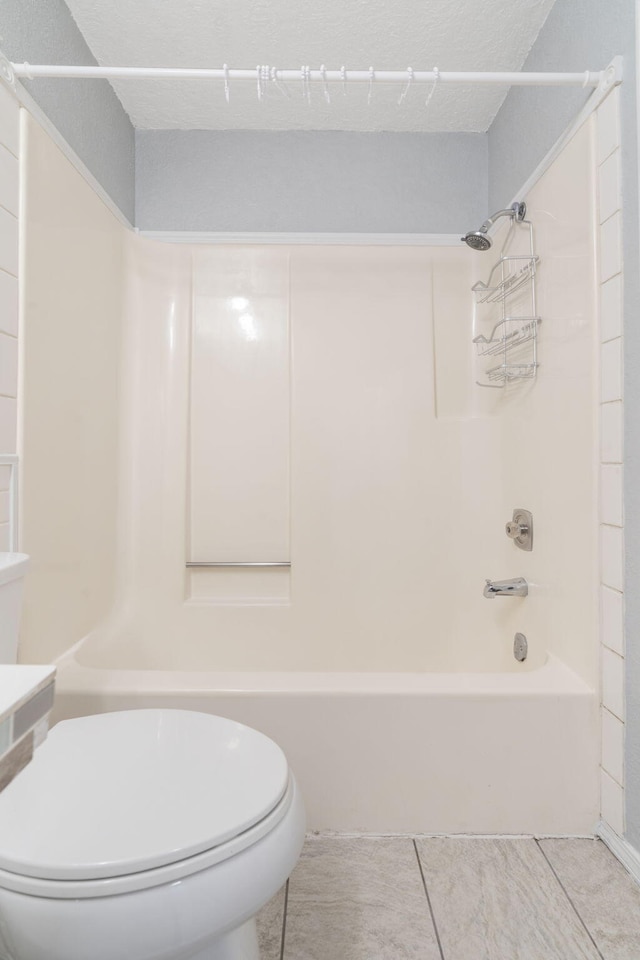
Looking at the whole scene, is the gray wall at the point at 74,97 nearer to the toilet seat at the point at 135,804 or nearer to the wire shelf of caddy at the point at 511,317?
the wire shelf of caddy at the point at 511,317

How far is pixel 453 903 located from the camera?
1070 mm

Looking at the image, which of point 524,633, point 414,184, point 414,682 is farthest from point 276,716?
point 414,184

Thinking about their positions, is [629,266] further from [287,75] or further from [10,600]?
[10,600]

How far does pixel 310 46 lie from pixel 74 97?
0.74 m

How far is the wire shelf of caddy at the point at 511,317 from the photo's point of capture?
1.57 meters

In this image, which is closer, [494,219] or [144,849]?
[144,849]

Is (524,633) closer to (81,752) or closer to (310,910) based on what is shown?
(310,910)

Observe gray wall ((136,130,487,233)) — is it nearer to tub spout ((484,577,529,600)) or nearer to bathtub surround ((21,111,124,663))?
bathtub surround ((21,111,124,663))

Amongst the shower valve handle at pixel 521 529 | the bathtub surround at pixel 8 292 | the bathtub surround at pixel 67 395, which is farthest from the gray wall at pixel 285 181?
the shower valve handle at pixel 521 529

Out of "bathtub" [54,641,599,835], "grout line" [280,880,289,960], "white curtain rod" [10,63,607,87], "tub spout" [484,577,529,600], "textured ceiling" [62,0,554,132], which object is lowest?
"grout line" [280,880,289,960]

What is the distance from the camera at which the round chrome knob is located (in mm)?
1625

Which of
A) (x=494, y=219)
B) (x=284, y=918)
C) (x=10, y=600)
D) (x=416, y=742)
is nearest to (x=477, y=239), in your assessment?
(x=494, y=219)

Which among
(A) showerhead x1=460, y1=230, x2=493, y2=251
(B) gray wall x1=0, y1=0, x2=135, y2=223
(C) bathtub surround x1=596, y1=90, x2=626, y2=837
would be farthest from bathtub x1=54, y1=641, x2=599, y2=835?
(B) gray wall x1=0, y1=0, x2=135, y2=223

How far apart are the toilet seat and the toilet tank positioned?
6.6 inches
